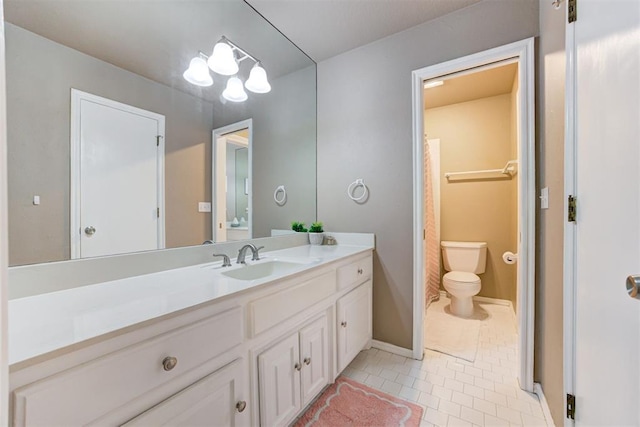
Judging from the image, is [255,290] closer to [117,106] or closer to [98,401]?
[98,401]

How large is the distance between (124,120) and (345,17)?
1.53m

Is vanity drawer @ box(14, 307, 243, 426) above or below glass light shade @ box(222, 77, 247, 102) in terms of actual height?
below

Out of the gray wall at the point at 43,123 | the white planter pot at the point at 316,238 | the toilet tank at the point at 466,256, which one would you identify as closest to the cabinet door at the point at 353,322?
the white planter pot at the point at 316,238

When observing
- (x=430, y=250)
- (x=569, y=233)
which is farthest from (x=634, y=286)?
(x=430, y=250)

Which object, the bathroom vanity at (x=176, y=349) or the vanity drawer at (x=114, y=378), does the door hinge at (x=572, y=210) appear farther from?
the vanity drawer at (x=114, y=378)

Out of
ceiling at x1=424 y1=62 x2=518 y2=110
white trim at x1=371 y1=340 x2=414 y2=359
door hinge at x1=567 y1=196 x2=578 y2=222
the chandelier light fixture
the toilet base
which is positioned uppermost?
ceiling at x1=424 y1=62 x2=518 y2=110

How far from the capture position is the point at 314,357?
1.36 metres

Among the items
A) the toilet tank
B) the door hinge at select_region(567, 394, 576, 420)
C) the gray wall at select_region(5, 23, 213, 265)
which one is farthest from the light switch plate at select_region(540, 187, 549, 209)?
the gray wall at select_region(5, 23, 213, 265)

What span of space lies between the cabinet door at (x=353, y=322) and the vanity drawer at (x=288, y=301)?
0.21 metres

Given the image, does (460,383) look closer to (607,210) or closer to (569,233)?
(569,233)

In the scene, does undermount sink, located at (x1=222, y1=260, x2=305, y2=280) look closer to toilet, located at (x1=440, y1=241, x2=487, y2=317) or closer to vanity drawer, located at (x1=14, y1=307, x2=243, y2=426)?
vanity drawer, located at (x1=14, y1=307, x2=243, y2=426)

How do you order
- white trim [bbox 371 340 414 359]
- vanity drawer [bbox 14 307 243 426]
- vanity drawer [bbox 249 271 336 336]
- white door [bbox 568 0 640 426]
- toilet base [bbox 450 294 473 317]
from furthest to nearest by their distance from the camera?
toilet base [bbox 450 294 473 317] → white trim [bbox 371 340 414 359] → vanity drawer [bbox 249 271 336 336] → white door [bbox 568 0 640 426] → vanity drawer [bbox 14 307 243 426]

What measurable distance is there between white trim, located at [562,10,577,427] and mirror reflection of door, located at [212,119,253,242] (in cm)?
162

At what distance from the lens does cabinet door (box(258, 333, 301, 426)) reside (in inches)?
41.9
